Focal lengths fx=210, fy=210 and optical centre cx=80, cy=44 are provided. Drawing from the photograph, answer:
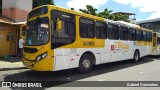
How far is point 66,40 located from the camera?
372 inches

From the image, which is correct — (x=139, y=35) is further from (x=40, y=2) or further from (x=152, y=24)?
(x=152, y=24)

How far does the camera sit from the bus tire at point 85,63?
34.3 feet

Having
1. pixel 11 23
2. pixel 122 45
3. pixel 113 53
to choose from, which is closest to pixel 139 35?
pixel 122 45

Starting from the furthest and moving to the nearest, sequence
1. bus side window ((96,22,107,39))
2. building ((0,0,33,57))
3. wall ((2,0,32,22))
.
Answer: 1. wall ((2,0,32,22))
2. building ((0,0,33,57))
3. bus side window ((96,22,107,39))

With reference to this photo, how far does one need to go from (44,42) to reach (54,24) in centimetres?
87

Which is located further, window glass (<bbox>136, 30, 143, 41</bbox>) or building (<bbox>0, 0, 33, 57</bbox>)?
window glass (<bbox>136, 30, 143, 41</bbox>)

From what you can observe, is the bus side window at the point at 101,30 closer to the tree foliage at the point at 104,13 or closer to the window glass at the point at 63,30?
the window glass at the point at 63,30

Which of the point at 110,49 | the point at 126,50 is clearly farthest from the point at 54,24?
the point at 126,50

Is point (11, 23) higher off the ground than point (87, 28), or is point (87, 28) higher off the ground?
point (11, 23)

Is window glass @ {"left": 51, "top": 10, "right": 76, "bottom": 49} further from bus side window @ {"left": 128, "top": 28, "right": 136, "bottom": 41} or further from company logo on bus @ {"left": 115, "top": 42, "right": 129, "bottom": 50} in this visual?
bus side window @ {"left": 128, "top": 28, "right": 136, "bottom": 41}

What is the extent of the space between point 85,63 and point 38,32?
304 centimetres

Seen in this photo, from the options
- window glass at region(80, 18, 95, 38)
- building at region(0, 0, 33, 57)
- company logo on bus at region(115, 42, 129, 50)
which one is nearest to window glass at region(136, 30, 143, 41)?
company logo on bus at region(115, 42, 129, 50)

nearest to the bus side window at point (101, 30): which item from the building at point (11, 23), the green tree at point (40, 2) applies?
the building at point (11, 23)

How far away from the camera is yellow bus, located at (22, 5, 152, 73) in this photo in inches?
345
